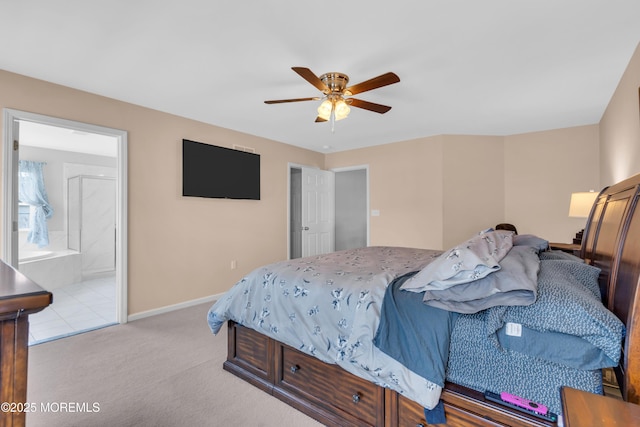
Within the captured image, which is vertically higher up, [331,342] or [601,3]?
[601,3]

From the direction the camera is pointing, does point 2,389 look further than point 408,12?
No

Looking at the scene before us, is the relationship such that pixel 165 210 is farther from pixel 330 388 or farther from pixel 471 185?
pixel 471 185

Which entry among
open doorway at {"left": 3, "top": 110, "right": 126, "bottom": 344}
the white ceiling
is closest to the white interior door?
the white ceiling

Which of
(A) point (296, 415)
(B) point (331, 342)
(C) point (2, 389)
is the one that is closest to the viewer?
(C) point (2, 389)

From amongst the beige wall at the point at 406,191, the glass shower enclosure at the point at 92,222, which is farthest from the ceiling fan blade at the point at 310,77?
the glass shower enclosure at the point at 92,222

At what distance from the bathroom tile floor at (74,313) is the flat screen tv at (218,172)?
5.61ft

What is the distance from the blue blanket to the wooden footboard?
0.53 ft

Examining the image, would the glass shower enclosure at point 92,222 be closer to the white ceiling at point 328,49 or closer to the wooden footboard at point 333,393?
the white ceiling at point 328,49

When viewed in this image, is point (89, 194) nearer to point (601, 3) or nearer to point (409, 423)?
point (409, 423)

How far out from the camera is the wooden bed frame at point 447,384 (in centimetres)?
100

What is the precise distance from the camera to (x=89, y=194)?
5.75m

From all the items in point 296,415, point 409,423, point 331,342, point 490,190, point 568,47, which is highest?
point 568,47

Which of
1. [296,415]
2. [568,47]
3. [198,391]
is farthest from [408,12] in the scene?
[198,391]

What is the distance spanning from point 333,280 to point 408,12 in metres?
1.69
